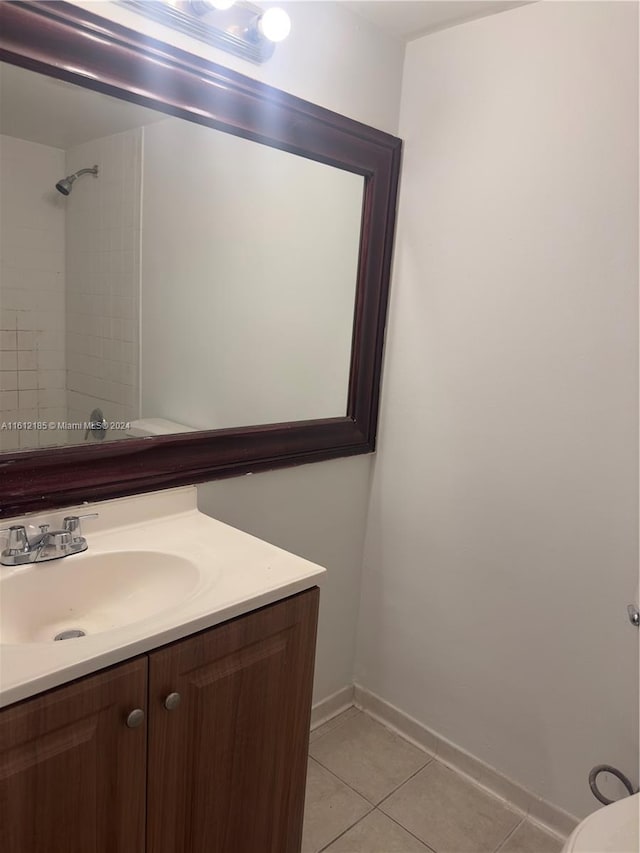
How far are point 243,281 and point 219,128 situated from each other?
487mm

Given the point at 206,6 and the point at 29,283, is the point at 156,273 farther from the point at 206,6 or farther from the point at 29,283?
the point at 206,6

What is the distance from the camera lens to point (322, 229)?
1872 millimetres

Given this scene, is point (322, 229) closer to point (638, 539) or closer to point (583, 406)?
point (583, 406)

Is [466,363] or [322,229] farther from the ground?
[322,229]

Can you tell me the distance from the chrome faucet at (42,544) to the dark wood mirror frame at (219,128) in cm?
6

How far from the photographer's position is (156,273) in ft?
5.38

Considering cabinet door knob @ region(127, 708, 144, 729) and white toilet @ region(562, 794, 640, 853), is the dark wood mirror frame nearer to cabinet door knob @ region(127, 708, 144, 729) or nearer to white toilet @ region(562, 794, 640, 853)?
cabinet door knob @ region(127, 708, 144, 729)

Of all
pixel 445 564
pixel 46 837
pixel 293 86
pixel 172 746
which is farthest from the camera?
pixel 445 564

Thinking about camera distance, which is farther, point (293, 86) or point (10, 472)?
point (293, 86)

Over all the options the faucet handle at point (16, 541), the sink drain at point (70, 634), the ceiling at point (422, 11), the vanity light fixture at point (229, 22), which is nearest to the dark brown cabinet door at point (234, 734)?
the sink drain at point (70, 634)

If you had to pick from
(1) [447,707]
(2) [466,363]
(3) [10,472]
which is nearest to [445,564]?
(1) [447,707]

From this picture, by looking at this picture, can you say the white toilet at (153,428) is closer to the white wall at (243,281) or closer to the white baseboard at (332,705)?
the white wall at (243,281)

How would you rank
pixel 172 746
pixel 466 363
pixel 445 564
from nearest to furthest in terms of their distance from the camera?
pixel 172 746, pixel 466 363, pixel 445 564

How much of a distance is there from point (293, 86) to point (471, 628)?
1557 mm
